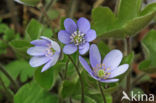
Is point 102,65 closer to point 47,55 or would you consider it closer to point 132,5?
point 47,55

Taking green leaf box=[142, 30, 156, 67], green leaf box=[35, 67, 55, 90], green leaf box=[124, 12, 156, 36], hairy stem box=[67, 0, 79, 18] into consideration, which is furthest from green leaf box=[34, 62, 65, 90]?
hairy stem box=[67, 0, 79, 18]

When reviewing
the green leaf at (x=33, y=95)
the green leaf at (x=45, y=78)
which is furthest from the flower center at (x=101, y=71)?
the green leaf at (x=33, y=95)

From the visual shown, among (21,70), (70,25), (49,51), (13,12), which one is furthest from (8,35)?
(70,25)

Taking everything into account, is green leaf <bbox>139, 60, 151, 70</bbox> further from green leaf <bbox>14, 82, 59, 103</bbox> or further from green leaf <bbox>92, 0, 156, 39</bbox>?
green leaf <bbox>14, 82, 59, 103</bbox>

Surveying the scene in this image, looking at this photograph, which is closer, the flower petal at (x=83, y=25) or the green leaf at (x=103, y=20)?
the flower petal at (x=83, y=25)

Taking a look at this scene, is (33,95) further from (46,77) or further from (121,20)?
(121,20)

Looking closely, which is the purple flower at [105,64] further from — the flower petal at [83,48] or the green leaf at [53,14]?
the green leaf at [53,14]

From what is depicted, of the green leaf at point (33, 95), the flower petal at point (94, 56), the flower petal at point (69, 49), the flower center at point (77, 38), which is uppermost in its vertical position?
the flower center at point (77, 38)
